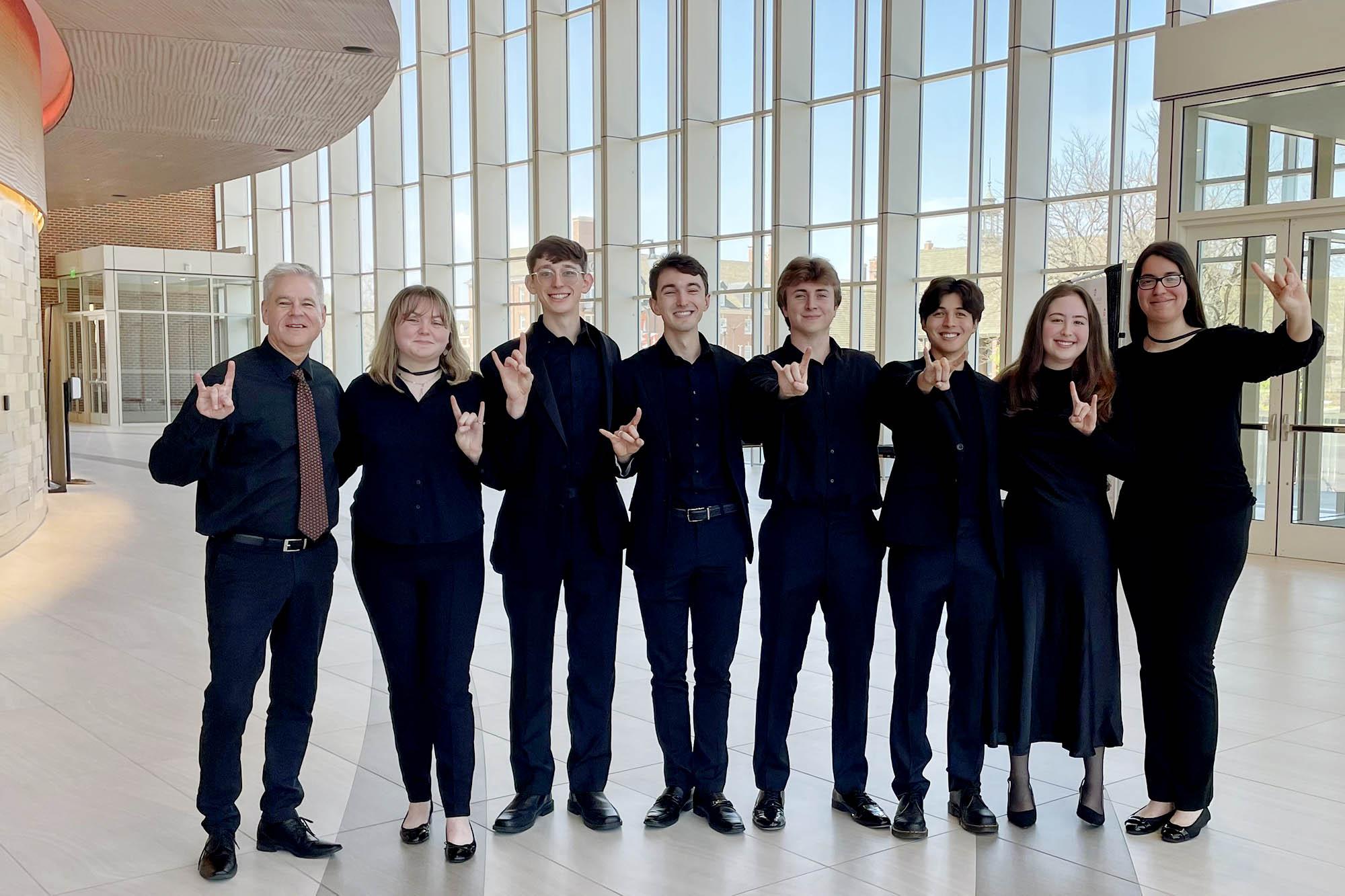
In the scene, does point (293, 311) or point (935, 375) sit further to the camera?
point (935, 375)

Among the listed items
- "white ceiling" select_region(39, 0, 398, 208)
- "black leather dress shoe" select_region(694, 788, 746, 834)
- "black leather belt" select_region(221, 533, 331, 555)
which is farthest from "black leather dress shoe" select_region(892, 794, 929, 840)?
"white ceiling" select_region(39, 0, 398, 208)

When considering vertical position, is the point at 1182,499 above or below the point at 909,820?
above

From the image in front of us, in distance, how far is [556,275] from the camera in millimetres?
3760

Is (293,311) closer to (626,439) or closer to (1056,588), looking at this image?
(626,439)

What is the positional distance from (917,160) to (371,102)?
748 centimetres

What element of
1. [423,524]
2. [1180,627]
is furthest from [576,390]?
[1180,627]

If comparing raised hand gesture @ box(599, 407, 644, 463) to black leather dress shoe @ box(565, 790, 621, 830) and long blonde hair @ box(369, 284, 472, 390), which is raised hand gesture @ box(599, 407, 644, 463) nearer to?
long blonde hair @ box(369, 284, 472, 390)

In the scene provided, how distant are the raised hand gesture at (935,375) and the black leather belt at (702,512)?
734mm

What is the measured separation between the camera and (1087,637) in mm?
3750

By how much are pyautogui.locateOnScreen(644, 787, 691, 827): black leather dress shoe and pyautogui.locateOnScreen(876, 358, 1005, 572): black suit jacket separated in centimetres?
110

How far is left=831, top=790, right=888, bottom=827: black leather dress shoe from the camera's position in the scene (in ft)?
12.6

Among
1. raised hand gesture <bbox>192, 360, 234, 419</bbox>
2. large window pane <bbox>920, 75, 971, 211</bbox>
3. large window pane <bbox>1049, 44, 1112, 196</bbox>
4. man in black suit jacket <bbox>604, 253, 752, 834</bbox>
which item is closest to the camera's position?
raised hand gesture <bbox>192, 360, 234, 419</bbox>

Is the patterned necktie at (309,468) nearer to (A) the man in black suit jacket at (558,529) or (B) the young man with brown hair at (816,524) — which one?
(A) the man in black suit jacket at (558,529)

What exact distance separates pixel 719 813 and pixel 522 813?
0.64m
